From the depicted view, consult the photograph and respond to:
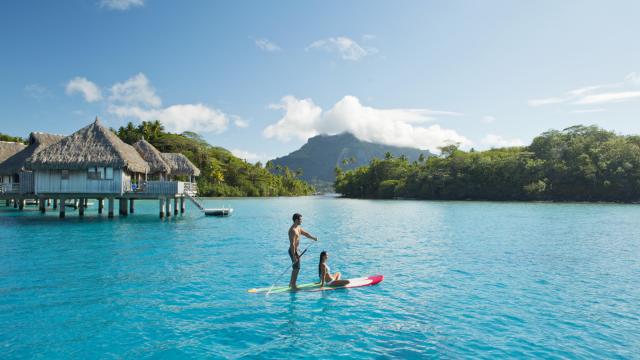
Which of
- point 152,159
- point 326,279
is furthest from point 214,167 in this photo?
point 326,279

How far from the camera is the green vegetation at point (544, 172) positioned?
81.3 metres

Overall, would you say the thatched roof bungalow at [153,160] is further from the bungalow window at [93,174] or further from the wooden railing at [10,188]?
the wooden railing at [10,188]

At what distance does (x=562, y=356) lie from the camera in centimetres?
820

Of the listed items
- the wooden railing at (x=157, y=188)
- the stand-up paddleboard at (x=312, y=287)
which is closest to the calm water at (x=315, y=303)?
the stand-up paddleboard at (x=312, y=287)

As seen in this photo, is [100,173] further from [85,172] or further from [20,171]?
[20,171]

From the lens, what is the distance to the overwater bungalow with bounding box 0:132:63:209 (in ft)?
112

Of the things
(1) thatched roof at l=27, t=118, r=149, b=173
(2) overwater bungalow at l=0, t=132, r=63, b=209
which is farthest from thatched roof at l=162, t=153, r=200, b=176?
(2) overwater bungalow at l=0, t=132, r=63, b=209

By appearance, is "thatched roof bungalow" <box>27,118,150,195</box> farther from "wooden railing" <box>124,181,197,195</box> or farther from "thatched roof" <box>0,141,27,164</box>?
"thatched roof" <box>0,141,27,164</box>

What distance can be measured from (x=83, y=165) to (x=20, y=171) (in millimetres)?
13906

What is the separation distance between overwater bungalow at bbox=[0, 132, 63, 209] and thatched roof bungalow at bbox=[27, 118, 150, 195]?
2500mm

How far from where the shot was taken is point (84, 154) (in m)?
31.9

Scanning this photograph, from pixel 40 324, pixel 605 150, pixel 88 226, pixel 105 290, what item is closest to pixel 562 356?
pixel 40 324

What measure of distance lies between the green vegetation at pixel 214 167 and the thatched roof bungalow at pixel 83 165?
218 feet

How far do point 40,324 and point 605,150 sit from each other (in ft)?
339
